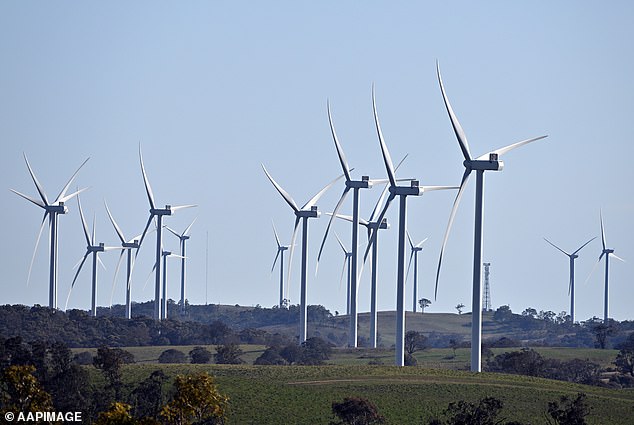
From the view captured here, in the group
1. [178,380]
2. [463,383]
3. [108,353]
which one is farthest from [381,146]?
[178,380]

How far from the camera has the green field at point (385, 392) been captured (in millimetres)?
130500

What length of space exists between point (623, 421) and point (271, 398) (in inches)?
1323

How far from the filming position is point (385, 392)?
13938 centimetres

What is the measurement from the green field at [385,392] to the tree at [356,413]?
512cm

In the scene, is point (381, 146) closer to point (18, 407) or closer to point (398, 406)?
point (398, 406)

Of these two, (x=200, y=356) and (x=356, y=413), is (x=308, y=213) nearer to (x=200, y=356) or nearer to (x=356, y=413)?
(x=200, y=356)

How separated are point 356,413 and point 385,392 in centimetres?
1851

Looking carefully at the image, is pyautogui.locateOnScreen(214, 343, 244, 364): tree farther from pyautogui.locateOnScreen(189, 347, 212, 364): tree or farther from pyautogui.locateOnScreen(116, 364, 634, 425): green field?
pyautogui.locateOnScreen(116, 364, 634, 425): green field

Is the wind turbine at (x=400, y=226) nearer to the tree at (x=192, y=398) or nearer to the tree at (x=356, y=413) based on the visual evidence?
the tree at (x=356, y=413)

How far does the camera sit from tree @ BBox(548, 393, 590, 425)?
12144 cm

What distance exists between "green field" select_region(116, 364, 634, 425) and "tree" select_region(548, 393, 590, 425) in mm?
1910

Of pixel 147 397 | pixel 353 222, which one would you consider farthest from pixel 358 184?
pixel 147 397
